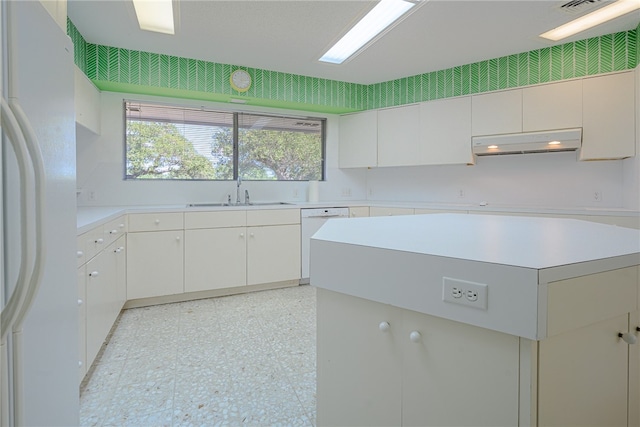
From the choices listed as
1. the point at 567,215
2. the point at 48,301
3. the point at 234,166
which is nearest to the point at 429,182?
the point at 567,215

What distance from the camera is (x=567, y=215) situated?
3.10 metres

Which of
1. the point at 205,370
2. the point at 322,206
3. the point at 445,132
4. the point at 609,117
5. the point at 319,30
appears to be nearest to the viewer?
the point at 205,370

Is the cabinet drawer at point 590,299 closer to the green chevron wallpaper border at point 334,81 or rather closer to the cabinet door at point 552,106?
the cabinet door at point 552,106

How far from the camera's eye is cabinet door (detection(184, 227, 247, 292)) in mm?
3416

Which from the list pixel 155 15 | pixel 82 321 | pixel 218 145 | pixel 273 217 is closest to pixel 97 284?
pixel 82 321

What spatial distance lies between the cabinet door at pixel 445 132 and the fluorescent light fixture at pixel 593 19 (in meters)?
0.89

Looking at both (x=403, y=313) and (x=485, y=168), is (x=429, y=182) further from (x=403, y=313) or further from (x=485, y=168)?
(x=403, y=313)

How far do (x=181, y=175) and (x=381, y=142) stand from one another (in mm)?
2287

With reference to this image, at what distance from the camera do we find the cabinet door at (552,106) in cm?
323

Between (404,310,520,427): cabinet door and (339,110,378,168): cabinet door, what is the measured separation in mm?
3580

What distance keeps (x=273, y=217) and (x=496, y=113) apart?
95.0 inches

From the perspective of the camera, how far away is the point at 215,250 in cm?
351

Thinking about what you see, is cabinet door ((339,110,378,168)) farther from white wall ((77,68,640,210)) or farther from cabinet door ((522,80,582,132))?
cabinet door ((522,80,582,132))

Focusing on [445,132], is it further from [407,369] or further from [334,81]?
[407,369]
